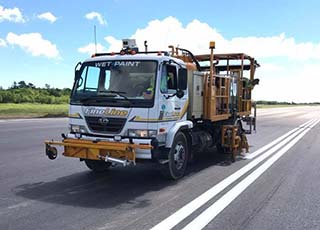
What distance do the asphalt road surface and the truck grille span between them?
108 cm

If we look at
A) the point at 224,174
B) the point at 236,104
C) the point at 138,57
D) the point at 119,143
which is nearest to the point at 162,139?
the point at 119,143

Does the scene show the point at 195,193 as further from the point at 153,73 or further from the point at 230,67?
the point at 230,67

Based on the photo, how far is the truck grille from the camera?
24.1ft

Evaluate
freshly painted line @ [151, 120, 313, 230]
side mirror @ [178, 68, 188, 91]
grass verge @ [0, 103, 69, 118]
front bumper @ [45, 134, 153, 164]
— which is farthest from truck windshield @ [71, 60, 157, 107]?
grass verge @ [0, 103, 69, 118]

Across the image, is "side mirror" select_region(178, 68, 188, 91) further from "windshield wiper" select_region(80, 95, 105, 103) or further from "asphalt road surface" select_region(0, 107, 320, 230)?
"asphalt road surface" select_region(0, 107, 320, 230)

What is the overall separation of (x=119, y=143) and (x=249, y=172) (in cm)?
357

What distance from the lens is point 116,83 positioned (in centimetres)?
771

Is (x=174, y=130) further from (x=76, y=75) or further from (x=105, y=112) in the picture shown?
(x=76, y=75)

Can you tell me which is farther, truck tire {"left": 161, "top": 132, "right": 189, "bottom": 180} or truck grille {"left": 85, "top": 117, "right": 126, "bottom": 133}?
truck tire {"left": 161, "top": 132, "right": 189, "bottom": 180}

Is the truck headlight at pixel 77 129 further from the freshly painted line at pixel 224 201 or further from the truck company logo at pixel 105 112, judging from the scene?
the freshly painted line at pixel 224 201

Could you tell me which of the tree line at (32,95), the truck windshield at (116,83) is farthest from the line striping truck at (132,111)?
the tree line at (32,95)

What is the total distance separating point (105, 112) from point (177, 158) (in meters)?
1.83

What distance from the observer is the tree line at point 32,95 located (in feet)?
238

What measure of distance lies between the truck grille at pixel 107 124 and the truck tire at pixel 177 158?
3.77ft
